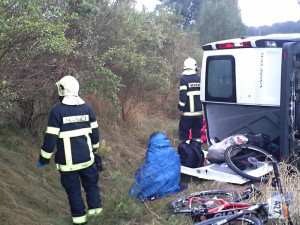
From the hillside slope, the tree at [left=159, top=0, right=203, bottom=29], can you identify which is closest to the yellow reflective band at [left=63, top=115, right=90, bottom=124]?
the hillside slope

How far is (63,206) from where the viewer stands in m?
5.27

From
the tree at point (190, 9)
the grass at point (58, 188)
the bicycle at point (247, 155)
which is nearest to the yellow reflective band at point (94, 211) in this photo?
the grass at point (58, 188)

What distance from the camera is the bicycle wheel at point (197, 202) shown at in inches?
175

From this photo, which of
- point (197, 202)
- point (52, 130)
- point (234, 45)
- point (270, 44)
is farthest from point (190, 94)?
point (52, 130)

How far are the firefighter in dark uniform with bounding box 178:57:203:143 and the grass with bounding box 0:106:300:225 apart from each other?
3.73 feet

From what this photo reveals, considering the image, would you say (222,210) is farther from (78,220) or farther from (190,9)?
(190,9)

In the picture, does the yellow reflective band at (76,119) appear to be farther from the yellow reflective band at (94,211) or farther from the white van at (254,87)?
the white van at (254,87)

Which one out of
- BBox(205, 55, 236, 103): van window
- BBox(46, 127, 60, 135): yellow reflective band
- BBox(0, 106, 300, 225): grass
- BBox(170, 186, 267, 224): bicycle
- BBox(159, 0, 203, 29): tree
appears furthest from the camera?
BBox(159, 0, 203, 29): tree

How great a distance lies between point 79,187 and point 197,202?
1.45m

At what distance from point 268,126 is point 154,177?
2679 millimetres

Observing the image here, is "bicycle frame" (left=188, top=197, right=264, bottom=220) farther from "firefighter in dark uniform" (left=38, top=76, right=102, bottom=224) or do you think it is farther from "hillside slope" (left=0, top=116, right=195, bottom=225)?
"firefighter in dark uniform" (left=38, top=76, right=102, bottom=224)

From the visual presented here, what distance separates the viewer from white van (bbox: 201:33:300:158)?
537 centimetres

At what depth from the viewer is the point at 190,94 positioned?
25.2ft

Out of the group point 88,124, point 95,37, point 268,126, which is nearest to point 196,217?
point 88,124
